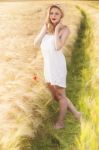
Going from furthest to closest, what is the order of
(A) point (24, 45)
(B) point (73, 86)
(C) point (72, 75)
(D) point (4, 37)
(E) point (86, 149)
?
1. (D) point (4, 37)
2. (A) point (24, 45)
3. (C) point (72, 75)
4. (B) point (73, 86)
5. (E) point (86, 149)

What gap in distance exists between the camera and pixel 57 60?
7.26m

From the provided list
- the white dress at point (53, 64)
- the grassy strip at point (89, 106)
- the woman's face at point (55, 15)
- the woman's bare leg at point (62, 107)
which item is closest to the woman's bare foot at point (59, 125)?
the woman's bare leg at point (62, 107)

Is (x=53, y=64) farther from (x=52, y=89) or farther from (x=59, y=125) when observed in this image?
(x=59, y=125)

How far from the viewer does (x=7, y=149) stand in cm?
569

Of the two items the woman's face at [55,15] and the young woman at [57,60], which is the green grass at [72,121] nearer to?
the young woman at [57,60]

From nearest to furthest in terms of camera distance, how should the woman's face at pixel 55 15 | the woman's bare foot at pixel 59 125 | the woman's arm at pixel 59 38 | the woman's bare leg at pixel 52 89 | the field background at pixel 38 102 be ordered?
the field background at pixel 38 102 < the woman's bare foot at pixel 59 125 < the woman's arm at pixel 59 38 < the woman's face at pixel 55 15 < the woman's bare leg at pixel 52 89

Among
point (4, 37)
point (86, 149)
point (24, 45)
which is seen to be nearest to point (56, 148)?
point (86, 149)

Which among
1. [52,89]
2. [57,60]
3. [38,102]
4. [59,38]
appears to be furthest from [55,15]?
[38,102]

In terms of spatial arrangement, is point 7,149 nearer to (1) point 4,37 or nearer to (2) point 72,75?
(2) point 72,75

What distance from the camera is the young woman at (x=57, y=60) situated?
7.21 metres

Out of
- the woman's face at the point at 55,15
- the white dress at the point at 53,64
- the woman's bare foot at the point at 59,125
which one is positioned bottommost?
the woman's bare foot at the point at 59,125

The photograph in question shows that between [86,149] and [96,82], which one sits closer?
[86,149]

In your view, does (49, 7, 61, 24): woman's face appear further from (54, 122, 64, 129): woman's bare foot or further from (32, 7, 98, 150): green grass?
(54, 122, 64, 129): woman's bare foot

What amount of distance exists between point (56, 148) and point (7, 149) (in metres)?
0.95
